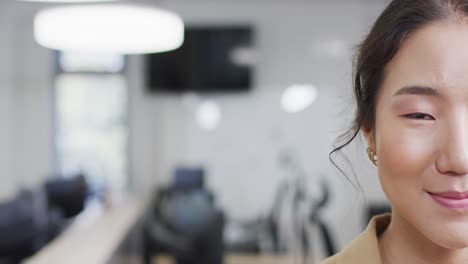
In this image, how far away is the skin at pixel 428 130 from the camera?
69 centimetres

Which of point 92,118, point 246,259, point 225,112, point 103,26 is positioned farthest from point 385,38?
point 92,118

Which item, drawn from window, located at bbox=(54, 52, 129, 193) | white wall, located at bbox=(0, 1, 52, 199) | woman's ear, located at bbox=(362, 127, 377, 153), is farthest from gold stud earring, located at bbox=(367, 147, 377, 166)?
white wall, located at bbox=(0, 1, 52, 199)

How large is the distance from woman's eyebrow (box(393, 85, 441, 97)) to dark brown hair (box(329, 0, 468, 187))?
0.06m

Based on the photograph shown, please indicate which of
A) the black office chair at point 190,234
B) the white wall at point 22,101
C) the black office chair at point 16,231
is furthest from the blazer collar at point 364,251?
the white wall at point 22,101

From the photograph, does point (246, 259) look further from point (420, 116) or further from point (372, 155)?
point (420, 116)

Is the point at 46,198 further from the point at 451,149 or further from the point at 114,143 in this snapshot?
the point at 451,149

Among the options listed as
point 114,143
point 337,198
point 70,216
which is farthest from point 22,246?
point 337,198

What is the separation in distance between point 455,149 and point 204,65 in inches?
208

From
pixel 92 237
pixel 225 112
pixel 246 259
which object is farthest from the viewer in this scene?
pixel 225 112

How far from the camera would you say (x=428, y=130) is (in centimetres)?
71

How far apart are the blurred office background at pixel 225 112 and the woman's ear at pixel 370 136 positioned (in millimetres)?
4793

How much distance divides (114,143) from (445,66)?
558cm

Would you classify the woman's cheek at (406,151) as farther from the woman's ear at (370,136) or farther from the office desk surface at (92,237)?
the office desk surface at (92,237)

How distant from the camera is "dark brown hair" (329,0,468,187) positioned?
741 mm
